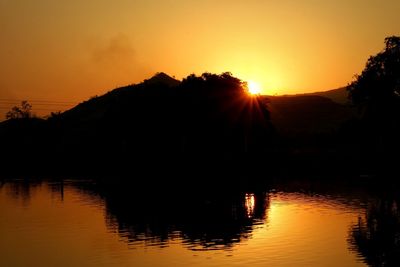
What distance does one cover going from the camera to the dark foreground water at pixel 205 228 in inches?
1539

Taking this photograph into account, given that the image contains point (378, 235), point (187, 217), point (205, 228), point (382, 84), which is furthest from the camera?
point (382, 84)

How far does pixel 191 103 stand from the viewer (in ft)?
409

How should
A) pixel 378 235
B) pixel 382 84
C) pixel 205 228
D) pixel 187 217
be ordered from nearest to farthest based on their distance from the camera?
pixel 378 235
pixel 205 228
pixel 187 217
pixel 382 84

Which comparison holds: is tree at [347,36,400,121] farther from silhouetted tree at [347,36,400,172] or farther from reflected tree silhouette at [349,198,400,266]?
reflected tree silhouette at [349,198,400,266]

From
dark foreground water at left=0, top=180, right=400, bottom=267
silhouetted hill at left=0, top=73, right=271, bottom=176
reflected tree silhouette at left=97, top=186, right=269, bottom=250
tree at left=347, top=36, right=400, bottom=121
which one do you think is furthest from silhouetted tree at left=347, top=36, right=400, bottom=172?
reflected tree silhouette at left=97, top=186, right=269, bottom=250

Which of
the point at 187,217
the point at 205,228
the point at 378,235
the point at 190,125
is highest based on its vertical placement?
the point at 190,125

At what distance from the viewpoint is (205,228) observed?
50.6m

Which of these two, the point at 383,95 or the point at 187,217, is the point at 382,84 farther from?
the point at 187,217

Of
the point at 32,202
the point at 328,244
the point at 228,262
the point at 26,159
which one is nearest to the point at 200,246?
the point at 228,262

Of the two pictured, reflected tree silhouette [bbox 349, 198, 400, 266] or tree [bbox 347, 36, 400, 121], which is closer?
reflected tree silhouette [bbox 349, 198, 400, 266]

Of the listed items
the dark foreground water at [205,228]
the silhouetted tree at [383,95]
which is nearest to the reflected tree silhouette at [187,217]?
the dark foreground water at [205,228]

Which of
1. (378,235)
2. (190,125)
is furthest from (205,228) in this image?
(190,125)

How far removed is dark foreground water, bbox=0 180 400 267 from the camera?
128 feet

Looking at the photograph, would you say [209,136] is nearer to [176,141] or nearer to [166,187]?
[176,141]
